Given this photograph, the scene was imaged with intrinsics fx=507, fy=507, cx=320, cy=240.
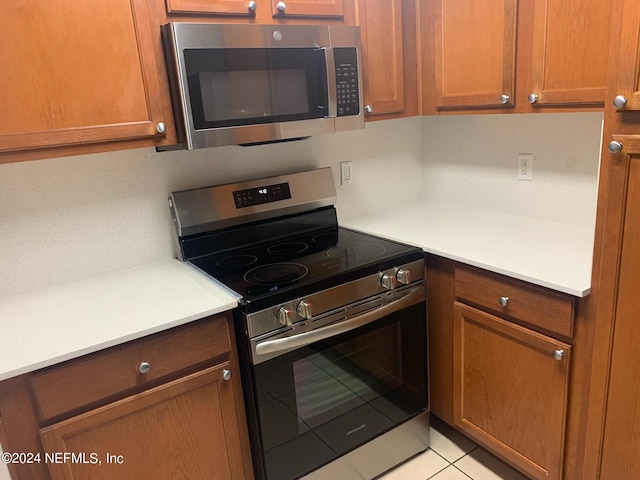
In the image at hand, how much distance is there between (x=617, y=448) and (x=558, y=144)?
1.09 metres

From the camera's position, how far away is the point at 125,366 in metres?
1.37

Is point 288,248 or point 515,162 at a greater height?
point 515,162

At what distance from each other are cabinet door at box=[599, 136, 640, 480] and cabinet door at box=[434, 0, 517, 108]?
61 cm

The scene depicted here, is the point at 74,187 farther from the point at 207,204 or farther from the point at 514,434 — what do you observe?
the point at 514,434

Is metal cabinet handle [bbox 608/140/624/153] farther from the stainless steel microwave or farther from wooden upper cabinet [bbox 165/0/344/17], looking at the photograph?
wooden upper cabinet [bbox 165/0/344/17]

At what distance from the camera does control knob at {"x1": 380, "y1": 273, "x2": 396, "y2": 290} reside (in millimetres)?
1760

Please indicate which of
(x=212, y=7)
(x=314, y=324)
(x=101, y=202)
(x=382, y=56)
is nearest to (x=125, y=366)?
(x=314, y=324)

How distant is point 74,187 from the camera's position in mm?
1740

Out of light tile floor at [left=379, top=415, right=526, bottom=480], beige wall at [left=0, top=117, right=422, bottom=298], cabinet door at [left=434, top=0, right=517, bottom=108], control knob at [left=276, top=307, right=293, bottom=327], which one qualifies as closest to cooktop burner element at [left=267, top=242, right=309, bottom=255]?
beige wall at [left=0, top=117, right=422, bottom=298]

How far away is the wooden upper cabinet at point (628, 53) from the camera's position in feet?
3.82

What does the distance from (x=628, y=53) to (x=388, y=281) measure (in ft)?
3.12

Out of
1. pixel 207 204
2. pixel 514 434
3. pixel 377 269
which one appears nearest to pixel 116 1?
pixel 207 204

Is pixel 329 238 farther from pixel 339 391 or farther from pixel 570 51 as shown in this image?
pixel 570 51

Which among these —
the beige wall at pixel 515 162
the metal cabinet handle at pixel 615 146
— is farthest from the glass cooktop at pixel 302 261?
the metal cabinet handle at pixel 615 146
